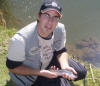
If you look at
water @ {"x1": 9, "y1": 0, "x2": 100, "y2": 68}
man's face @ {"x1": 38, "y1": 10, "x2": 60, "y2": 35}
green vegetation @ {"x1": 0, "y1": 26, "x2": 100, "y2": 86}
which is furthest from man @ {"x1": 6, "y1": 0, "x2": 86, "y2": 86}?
water @ {"x1": 9, "y1": 0, "x2": 100, "y2": 68}

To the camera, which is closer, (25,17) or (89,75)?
(89,75)

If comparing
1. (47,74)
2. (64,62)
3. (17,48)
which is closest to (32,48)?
(17,48)

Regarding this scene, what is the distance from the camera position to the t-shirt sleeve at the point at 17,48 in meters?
3.49

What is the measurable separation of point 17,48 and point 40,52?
1.42ft

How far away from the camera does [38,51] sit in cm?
382

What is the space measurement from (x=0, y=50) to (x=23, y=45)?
183 centimetres

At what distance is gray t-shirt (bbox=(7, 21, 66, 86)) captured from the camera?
3.54 m

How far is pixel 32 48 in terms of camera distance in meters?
3.72

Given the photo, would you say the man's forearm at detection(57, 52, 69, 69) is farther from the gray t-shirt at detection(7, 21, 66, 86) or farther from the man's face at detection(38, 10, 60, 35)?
the man's face at detection(38, 10, 60, 35)

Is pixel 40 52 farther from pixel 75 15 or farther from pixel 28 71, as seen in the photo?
pixel 75 15

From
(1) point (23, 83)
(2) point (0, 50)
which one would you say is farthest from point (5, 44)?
(1) point (23, 83)

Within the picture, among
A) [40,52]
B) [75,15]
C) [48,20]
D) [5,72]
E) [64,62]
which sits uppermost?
[75,15]

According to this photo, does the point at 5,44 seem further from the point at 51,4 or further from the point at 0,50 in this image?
the point at 51,4

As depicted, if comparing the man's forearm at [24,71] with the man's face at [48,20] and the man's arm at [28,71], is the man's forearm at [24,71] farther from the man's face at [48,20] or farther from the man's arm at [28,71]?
the man's face at [48,20]
